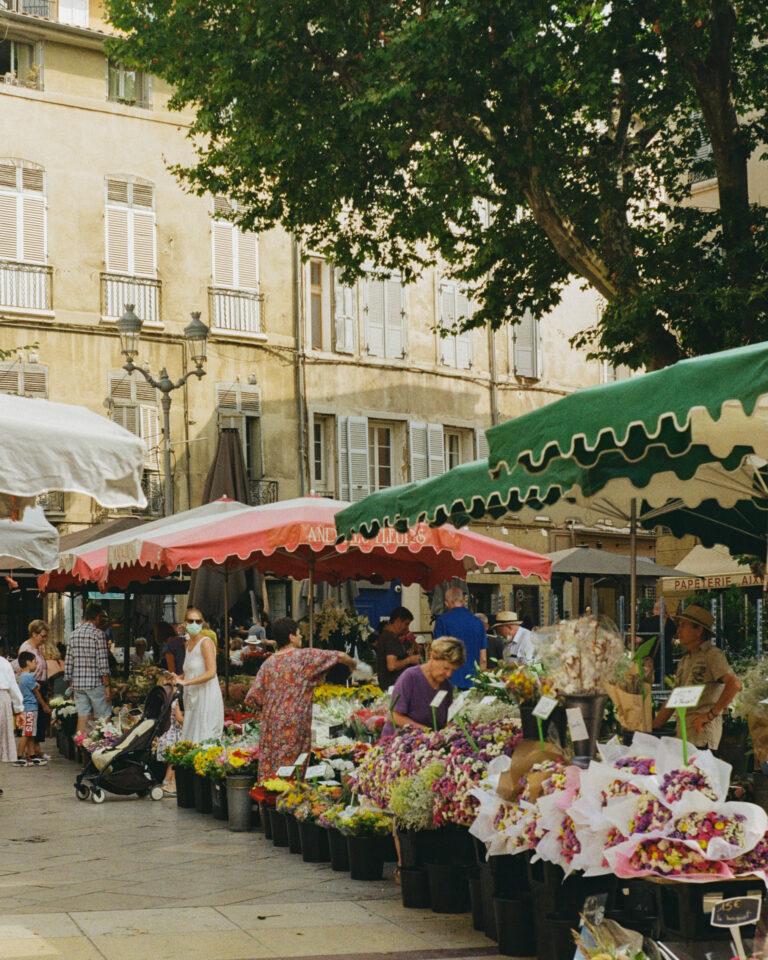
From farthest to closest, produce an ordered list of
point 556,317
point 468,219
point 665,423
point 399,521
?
point 556,317 < point 468,219 < point 399,521 < point 665,423

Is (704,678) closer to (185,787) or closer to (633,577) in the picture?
(633,577)

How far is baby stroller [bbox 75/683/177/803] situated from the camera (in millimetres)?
12453

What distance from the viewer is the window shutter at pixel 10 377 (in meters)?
26.2

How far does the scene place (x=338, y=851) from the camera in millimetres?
8672

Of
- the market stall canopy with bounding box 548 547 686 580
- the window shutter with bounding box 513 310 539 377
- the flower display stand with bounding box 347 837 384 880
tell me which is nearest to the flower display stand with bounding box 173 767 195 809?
the flower display stand with bounding box 347 837 384 880

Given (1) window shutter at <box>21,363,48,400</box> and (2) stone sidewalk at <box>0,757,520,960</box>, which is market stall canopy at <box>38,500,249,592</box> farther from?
(1) window shutter at <box>21,363,48,400</box>

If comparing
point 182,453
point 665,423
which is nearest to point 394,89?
point 665,423

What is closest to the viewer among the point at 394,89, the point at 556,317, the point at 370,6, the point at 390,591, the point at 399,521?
the point at 399,521

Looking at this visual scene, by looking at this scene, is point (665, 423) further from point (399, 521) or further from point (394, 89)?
point (394, 89)

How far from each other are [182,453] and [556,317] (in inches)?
458

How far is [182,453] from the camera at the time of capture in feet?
92.0

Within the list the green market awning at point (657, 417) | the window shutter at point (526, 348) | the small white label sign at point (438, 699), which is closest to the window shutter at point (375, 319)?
the window shutter at point (526, 348)

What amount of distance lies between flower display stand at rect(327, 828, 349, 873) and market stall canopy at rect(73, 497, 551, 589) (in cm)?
254

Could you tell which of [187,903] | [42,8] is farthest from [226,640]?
[42,8]
